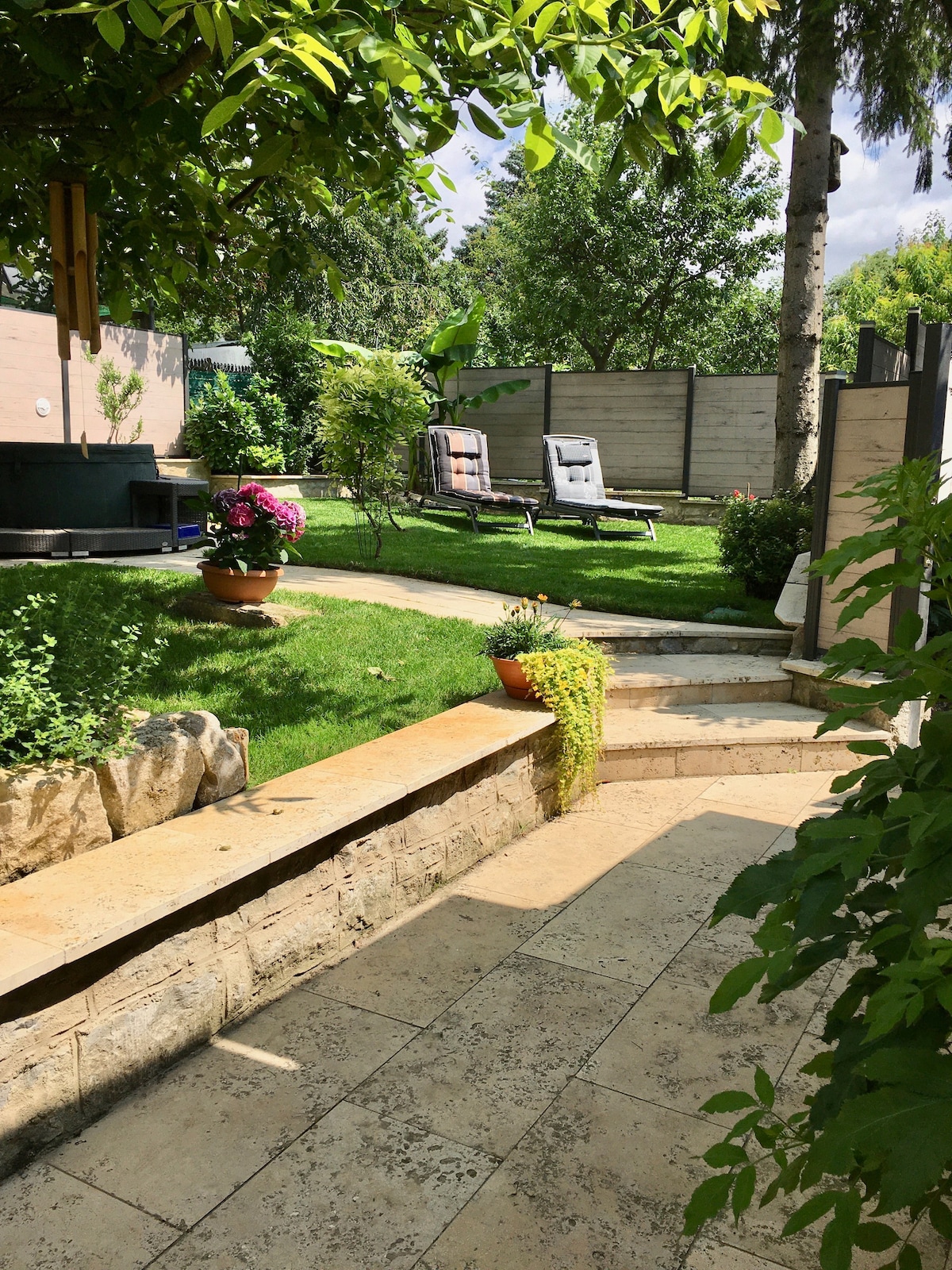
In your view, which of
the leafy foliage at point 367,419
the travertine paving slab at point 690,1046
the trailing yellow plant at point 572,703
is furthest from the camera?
the leafy foliage at point 367,419

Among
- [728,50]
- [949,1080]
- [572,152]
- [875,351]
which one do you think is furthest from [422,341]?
[949,1080]

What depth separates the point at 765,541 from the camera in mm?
8406

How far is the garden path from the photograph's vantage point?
7.02 metres

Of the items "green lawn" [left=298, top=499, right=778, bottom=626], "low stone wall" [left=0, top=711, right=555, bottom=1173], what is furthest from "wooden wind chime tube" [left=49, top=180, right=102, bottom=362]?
"green lawn" [left=298, top=499, right=778, bottom=626]

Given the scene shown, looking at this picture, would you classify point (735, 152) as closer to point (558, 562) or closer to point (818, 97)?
point (558, 562)

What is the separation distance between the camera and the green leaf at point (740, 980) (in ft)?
4.03

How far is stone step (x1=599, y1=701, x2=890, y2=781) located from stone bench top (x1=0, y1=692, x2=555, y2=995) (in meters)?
1.16

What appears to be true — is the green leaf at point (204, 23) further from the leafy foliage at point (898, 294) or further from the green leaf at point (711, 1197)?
the leafy foliage at point (898, 294)

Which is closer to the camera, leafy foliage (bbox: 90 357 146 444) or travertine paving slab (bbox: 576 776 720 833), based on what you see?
travertine paving slab (bbox: 576 776 720 833)

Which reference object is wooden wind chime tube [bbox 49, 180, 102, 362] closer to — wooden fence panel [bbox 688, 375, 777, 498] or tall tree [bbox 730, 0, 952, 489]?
tall tree [bbox 730, 0, 952, 489]

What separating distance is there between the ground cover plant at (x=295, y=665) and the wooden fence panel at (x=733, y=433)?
8.61 meters

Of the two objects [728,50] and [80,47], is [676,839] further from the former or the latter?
[728,50]

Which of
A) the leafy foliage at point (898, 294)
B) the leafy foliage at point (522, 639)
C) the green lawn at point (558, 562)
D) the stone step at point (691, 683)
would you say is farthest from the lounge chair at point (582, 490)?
the leafy foliage at point (898, 294)

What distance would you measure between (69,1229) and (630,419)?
534 inches
